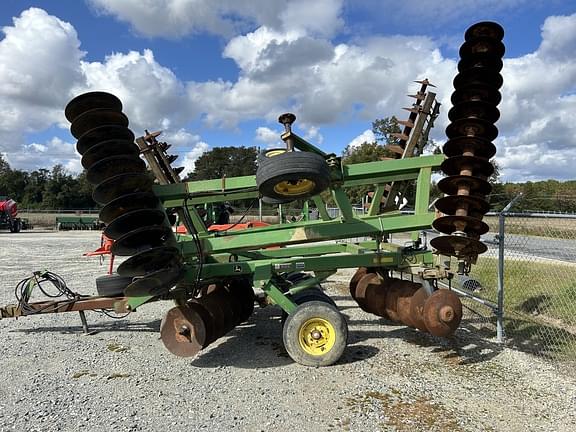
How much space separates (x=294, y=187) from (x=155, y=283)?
5.70 feet

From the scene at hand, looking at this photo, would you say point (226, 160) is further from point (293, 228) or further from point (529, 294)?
point (293, 228)

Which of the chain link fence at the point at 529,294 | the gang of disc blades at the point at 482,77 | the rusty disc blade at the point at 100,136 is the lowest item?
the chain link fence at the point at 529,294

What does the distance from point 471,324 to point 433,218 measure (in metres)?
2.50

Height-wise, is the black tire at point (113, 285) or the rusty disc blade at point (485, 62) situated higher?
the rusty disc blade at point (485, 62)

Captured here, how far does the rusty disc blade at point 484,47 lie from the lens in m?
4.52

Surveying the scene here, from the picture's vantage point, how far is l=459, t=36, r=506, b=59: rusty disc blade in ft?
14.8

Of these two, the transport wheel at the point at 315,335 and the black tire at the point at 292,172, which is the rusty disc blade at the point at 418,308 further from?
the black tire at the point at 292,172

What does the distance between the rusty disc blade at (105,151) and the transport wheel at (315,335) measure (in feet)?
7.85

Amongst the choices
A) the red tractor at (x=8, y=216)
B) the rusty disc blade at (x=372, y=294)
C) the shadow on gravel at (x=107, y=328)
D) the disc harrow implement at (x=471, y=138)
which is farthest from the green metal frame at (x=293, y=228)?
the red tractor at (x=8, y=216)

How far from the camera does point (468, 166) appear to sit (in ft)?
15.3

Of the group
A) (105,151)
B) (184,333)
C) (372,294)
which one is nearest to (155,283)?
(184,333)

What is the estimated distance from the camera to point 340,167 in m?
5.11

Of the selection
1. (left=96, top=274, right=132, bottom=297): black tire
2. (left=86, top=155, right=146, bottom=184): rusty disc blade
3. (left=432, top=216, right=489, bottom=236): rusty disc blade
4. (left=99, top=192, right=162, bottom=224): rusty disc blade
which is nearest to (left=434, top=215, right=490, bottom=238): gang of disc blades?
(left=432, top=216, right=489, bottom=236): rusty disc blade

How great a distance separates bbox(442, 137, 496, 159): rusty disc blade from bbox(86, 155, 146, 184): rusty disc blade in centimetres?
315
